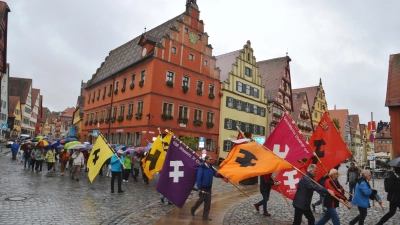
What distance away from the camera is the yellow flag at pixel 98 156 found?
13.6 meters

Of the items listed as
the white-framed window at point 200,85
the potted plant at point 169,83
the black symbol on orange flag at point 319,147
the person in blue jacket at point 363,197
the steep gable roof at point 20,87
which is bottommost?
the person in blue jacket at point 363,197

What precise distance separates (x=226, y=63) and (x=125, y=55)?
521 inches

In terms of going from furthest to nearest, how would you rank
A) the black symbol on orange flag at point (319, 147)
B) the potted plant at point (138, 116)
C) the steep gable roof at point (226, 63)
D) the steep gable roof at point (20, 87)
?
the steep gable roof at point (20, 87) < the steep gable roof at point (226, 63) < the potted plant at point (138, 116) < the black symbol on orange flag at point (319, 147)

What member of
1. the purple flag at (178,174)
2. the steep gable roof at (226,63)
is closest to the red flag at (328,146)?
the purple flag at (178,174)

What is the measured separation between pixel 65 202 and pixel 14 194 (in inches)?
92.6

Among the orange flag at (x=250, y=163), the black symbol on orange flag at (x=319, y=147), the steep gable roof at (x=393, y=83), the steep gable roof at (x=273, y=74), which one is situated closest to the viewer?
the orange flag at (x=250, y=163)

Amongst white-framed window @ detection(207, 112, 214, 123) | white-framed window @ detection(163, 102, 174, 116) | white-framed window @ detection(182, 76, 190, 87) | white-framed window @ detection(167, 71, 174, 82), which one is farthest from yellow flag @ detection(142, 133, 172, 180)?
white-framed window @ detection(207, 112, 214, 123)

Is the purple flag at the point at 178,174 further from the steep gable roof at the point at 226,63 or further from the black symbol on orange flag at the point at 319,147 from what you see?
the steep gable roof at the point at 226,63

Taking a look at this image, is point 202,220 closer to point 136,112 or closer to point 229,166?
point 229,166

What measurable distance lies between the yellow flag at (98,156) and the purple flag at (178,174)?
4521 millimetres

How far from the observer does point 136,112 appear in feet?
113

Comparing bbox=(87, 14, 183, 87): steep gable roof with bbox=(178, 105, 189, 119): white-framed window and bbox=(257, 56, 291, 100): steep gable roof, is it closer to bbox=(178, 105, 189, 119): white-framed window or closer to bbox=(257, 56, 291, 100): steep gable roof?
bbox=(178, 105, 189, 119): white-framed window

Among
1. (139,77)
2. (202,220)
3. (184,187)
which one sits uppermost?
Answer: (139,77)

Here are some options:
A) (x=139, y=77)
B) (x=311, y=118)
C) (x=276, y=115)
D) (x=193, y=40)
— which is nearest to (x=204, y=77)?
(x=193, y=40)
